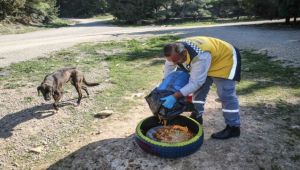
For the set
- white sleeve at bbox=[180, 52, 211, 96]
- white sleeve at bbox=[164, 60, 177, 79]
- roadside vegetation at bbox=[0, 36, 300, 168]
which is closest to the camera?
white sleeve at bbox=[180, 52, 211, 96]

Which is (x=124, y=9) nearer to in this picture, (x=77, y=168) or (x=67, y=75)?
(x=67, y=75)

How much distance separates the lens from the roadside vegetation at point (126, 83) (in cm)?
597

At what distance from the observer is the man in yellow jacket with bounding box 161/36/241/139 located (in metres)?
4.60

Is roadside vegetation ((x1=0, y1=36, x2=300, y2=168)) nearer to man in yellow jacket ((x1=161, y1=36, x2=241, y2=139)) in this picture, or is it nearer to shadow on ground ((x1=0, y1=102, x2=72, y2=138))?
shadow on ground ((x1=0, y1=102, x2=72, y2=138))

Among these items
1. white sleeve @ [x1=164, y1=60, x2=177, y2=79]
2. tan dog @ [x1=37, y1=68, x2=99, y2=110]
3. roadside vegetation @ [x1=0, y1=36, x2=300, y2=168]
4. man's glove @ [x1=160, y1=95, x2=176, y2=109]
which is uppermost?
white sleeve @ [x1=164, y1=60, x2=177, y2=79]

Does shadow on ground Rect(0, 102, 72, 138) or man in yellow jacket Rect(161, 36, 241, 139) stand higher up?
man in yellow jacket Rect(161, 36, 241, 139)

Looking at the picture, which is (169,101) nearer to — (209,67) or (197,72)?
(197,72)

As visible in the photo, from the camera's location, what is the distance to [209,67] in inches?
189

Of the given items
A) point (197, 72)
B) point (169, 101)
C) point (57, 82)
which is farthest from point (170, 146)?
point (57, 82)

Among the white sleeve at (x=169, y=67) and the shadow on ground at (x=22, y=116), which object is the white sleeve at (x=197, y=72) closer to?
the white sleeve at (x=169, y=67)

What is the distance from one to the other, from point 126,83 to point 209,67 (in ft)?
13.5

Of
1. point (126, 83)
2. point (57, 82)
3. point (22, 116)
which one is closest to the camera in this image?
point (22, 116)

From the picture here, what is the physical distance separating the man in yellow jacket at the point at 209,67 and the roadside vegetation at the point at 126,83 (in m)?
1.02

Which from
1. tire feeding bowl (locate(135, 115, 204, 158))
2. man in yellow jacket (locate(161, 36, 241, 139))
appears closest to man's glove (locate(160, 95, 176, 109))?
man in yellow jacket (locate(161, 36, 241, 139))
